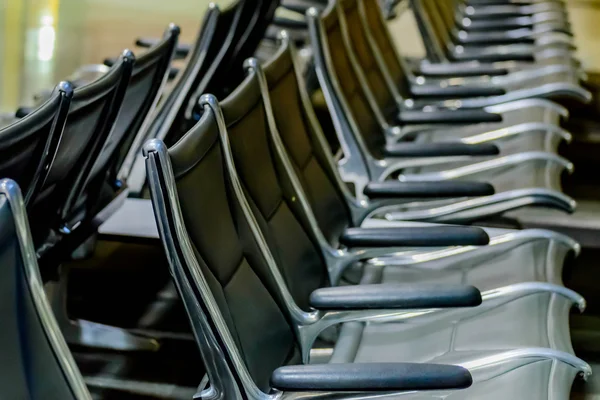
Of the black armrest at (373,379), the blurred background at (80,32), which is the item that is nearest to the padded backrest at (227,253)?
the black armrest at (373,379)

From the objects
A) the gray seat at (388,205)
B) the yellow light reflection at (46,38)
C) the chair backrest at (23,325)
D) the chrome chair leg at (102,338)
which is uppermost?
the chair backrest at (23,325)

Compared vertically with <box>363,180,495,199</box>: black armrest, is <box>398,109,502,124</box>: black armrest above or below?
above

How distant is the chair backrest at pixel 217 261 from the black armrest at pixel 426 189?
0.54 m

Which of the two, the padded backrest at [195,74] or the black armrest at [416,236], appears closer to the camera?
the black armrest at [416,236]

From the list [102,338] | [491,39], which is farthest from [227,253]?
[491,39]

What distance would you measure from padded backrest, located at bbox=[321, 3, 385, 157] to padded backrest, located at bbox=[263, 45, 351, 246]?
1.07 feet

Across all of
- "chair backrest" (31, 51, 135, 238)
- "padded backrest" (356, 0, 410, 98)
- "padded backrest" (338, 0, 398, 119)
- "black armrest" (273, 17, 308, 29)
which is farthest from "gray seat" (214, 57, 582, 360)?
"black armrest" (273, 17, 308, 29)

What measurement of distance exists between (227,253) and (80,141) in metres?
0.39

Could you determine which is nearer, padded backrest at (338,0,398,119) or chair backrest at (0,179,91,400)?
chair backrest at (0,179,91,400)

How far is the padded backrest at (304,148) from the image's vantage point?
174 centimetres

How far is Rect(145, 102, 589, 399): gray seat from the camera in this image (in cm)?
116

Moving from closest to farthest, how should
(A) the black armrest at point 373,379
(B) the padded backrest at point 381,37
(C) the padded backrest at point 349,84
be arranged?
(A) the black armrest at point 373,379 → (C) the padded backrest at point 349,84 → (B) the padded backrest at point 381,37

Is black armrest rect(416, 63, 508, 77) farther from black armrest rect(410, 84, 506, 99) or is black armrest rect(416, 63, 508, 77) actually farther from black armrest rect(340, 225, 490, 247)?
black armrest rect(340, 225, 490, 247)

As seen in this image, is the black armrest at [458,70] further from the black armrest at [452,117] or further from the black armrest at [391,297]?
the black armrest at [391,297]
